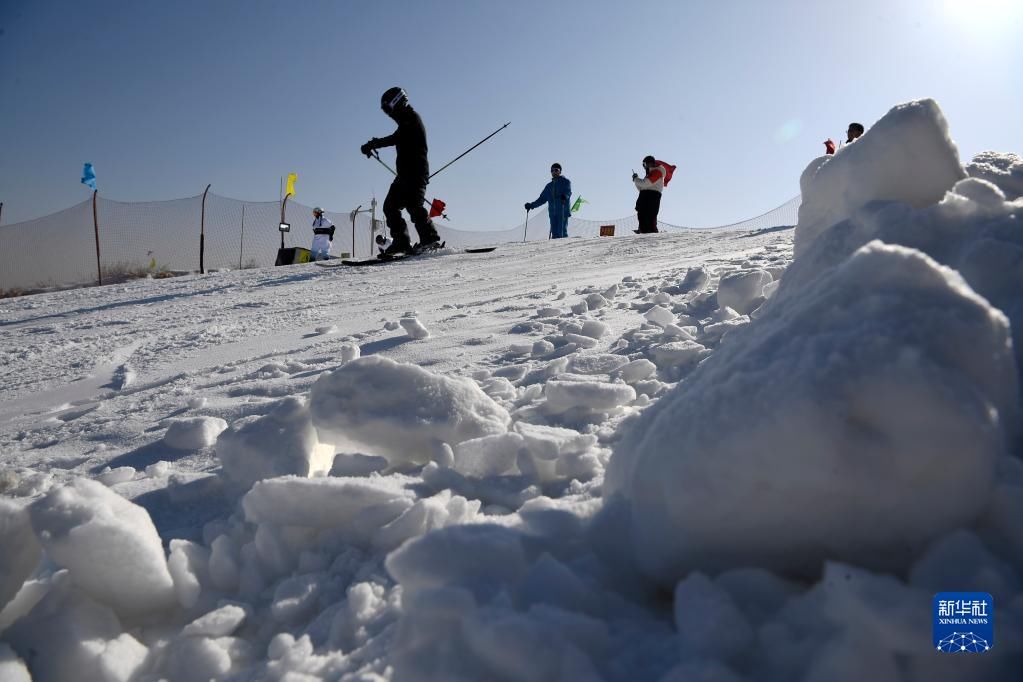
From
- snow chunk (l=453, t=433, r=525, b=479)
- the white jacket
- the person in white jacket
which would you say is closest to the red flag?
the white jacket

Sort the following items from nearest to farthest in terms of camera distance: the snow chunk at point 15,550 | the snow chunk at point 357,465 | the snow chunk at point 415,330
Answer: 1. the snow chunk at point 15,550
2. the snow chunk at point 357,465
3. the snow chunk at point 415,330

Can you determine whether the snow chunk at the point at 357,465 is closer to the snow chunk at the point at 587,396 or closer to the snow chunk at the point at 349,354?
the snow chunk at the point at 587,396

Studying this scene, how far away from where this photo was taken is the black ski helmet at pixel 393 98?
25.0 feet

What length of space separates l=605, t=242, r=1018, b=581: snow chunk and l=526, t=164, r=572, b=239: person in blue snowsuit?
458 inches

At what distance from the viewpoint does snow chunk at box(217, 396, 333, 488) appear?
1.54 m

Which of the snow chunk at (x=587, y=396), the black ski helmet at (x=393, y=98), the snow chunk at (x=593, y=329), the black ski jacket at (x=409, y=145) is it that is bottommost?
the snow chunk at (x=587, y=396)

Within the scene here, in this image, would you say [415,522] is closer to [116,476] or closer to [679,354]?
[116,476]

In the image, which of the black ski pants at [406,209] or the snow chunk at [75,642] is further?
the black ski pants at [406,209]

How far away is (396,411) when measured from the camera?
1561 millimetres

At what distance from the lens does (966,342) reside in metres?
0.78

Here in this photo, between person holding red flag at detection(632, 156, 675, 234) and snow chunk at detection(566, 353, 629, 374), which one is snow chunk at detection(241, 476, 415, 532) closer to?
snow chunk at detection(566, 353, 629, 374)

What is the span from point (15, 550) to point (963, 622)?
4.50ft

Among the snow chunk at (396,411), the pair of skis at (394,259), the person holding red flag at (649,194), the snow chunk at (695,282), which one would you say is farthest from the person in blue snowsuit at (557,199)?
the snow chunk at (396,411)

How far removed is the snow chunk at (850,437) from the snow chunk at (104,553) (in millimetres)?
830
